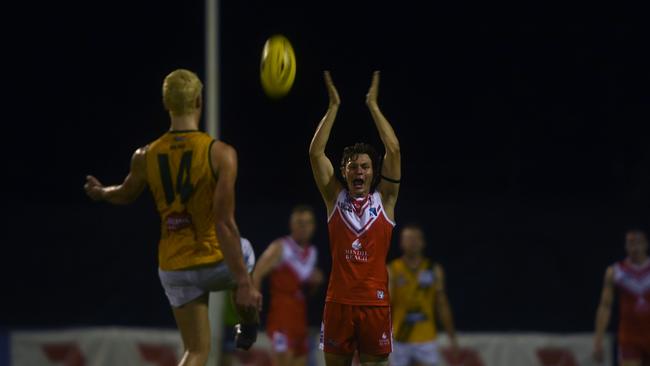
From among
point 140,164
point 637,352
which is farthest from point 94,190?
point 637,352

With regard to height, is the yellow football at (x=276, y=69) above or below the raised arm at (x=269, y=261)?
above

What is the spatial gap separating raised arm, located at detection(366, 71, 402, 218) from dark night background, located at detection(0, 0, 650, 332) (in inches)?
273

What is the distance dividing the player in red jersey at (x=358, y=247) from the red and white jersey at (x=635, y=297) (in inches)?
225

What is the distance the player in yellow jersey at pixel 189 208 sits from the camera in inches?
281

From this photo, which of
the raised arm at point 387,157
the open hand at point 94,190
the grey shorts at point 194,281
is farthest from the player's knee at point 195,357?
the raised arm at point 387,157

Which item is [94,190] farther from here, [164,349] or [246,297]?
[164,349]

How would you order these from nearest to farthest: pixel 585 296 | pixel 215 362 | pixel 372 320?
pixel 372 320, pixel 215 362, pixel 585 296

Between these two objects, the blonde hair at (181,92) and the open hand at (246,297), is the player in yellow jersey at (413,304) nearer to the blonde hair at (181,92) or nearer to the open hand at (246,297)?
the blonde hair at (181,92)

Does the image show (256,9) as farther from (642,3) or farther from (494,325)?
(494,325)

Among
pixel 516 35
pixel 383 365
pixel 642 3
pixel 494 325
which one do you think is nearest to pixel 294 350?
→ pixel 494 325

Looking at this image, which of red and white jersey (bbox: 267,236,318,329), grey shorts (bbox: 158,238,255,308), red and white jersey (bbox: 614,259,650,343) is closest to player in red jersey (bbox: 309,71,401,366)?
grey shorts (bbox: 158,238,255,308)

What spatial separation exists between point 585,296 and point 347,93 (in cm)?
750

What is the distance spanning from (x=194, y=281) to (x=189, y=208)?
0.43 m

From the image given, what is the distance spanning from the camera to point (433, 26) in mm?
22266
